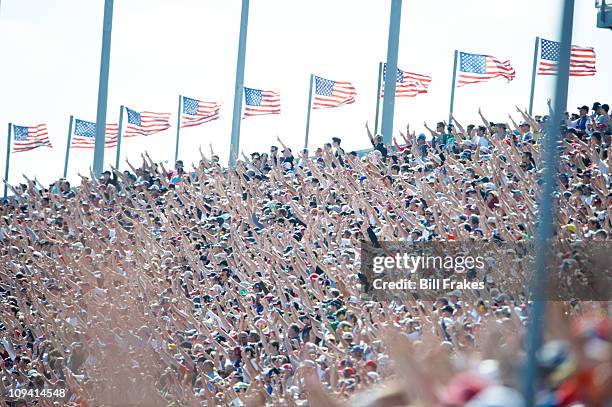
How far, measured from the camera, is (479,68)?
25.3 meters

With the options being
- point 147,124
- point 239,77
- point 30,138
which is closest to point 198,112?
point 147,124

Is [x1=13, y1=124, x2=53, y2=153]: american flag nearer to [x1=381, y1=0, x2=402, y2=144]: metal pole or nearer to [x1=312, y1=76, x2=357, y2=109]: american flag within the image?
[x1=312, y1=76, x2=357, y2=109]: american flag

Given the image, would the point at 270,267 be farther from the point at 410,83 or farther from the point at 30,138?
the point at 30,138

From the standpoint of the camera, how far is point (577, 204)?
41.8ft

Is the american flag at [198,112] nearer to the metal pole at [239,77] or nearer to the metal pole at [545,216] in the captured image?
the metal pole at [239,77]

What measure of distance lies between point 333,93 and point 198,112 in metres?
4.31

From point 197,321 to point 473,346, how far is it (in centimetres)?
574

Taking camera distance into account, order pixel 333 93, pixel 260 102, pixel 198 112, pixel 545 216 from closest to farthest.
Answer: pixel 545 216
pixel 333 93
pixel 260 102
pixel 198 112

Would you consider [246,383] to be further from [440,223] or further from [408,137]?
[408,137]

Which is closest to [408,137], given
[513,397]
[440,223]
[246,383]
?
[440,223]

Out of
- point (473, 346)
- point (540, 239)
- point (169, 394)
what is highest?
point (540, 239)

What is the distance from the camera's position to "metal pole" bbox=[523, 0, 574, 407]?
396 cm

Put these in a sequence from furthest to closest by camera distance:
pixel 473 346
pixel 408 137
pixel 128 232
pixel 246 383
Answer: pixel 128 232 < pixel 408 137 < pixel 246 383 < pixel 473 346

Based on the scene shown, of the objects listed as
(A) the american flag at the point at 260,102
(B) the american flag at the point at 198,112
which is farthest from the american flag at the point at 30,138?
(A) the american flag at the point at 260,102
